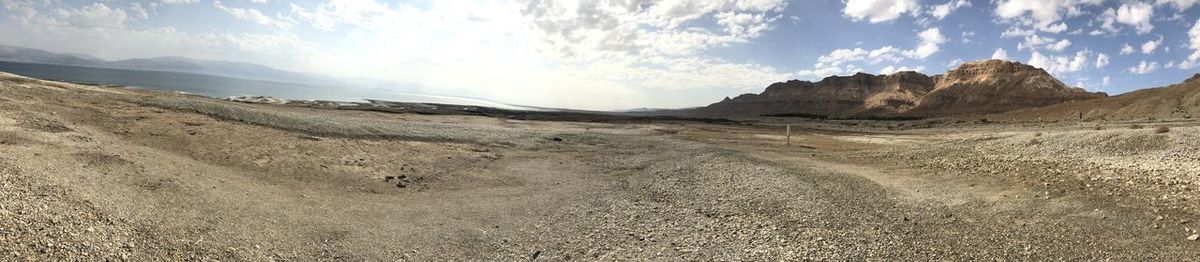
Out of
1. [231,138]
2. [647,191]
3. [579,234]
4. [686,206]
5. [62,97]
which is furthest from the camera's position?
[62,97]

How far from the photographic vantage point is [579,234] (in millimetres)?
13008

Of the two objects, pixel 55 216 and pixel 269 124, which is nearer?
pixel 55 216

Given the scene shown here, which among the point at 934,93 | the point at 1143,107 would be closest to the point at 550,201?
the point at 1143,107

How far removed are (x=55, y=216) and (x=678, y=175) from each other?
57.1 feet

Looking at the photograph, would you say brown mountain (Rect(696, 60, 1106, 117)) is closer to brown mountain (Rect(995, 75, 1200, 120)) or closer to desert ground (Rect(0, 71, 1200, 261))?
brown mountain (Rect(995, 75, 1200, 120))

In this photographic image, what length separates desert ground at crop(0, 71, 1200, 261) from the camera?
989 cm

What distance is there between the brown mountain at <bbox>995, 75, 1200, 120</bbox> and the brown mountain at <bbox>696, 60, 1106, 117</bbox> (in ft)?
119

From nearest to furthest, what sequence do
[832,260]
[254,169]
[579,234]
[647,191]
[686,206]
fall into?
→ [832,260] < [579,234] < [686,206] < [254,169] < [647,191]

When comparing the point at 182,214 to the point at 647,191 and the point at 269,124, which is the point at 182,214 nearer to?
the point at 647,191

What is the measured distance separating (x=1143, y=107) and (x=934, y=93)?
78.6 meters

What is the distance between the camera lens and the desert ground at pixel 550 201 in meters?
9.89

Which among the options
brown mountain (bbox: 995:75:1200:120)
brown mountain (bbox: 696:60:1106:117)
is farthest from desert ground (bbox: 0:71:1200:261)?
brown mountain (bbox: 696:60:1106:117)

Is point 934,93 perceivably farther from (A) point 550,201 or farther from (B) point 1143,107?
(A) point 550,201

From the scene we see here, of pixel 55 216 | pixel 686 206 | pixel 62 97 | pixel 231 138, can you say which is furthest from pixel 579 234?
pixel 62 97
